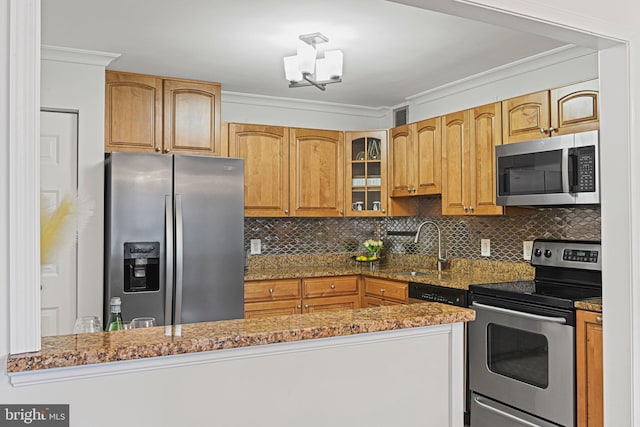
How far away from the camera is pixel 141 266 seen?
3.36 m

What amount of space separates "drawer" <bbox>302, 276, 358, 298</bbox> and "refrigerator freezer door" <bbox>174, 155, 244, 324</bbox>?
2.52 ft

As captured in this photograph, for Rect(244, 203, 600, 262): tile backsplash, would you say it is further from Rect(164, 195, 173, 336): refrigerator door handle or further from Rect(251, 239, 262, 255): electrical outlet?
Rect(164, 195, 173, 336): refrigerator door handle

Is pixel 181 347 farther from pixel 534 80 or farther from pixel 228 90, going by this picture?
pixel 228 90

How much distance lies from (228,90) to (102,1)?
6.09 feet

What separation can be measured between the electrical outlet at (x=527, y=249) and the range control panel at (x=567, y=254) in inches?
10.3

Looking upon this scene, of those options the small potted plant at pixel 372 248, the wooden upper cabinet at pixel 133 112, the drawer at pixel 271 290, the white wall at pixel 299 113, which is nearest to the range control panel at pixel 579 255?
the small potted plant at pixel 372 248

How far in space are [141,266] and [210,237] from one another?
0.47 meters

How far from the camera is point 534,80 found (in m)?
3.62

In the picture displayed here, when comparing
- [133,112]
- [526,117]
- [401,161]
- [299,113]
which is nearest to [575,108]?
[526,117]

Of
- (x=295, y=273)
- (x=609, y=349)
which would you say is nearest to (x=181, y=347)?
(x=609, y=349)

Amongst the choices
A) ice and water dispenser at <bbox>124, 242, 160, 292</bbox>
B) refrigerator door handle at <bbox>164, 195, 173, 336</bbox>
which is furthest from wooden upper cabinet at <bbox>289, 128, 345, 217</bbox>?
ice and water dispenser at <bbox>124, 242, 160, 292</bbox>

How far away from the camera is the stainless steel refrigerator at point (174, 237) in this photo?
10.9ft

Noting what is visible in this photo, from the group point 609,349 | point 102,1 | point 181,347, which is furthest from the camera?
point 102,1

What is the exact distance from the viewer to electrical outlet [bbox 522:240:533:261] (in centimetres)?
374
